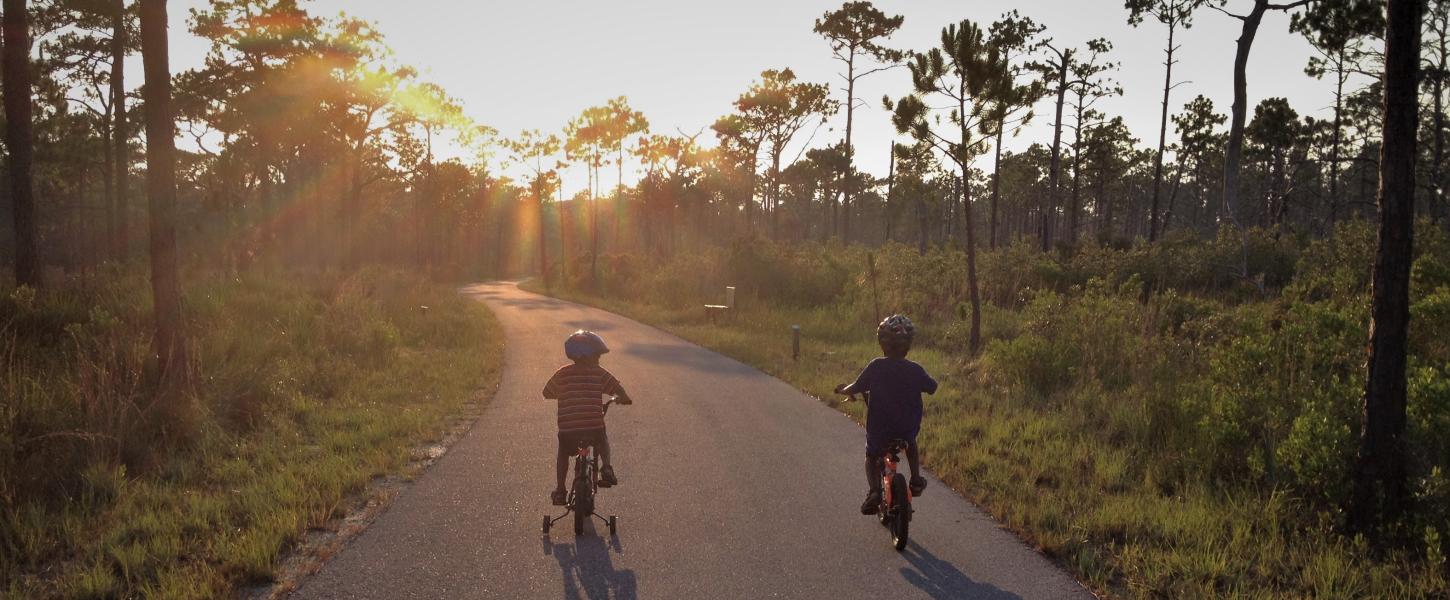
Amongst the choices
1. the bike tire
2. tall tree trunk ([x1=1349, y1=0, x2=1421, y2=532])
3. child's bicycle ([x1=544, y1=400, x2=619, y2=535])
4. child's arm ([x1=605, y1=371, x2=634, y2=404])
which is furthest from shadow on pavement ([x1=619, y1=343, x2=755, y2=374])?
tall tree trunk ([x1=1349, y1=0, x2=1421, y2=532])

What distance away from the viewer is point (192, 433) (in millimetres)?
7391

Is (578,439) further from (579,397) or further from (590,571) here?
(590,571)

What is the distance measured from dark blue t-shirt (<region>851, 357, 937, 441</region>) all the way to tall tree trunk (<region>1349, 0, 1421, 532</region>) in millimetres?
2895

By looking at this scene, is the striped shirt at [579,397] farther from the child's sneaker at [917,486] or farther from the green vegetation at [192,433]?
the child's sneaker at [917,486]

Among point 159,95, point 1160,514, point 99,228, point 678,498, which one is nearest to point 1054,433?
point 1160,514

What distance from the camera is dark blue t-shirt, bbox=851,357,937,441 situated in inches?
207

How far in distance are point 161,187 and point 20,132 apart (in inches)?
250

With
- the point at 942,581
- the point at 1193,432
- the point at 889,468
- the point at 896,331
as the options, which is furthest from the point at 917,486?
the point at 1193,432

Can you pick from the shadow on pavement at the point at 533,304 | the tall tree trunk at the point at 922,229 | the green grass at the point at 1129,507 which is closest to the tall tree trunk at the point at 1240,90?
the tall tree trunk at the point at 922,229

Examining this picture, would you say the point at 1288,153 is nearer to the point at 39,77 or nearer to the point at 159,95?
the point at 159,95

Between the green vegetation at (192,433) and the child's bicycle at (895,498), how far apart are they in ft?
13.0

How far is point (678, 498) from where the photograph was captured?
20.2 ft

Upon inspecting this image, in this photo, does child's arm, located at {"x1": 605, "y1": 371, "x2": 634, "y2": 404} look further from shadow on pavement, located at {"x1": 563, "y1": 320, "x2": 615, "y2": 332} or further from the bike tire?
shadow on pavement, located at {"x1": 563, "y1": 320, "x2": 615, "y2": 332}

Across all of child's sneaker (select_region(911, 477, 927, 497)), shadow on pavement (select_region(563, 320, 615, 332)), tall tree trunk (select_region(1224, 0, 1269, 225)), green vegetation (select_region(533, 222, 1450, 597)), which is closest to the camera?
green vegetation (select_region(533, 222, 1450, 597))
